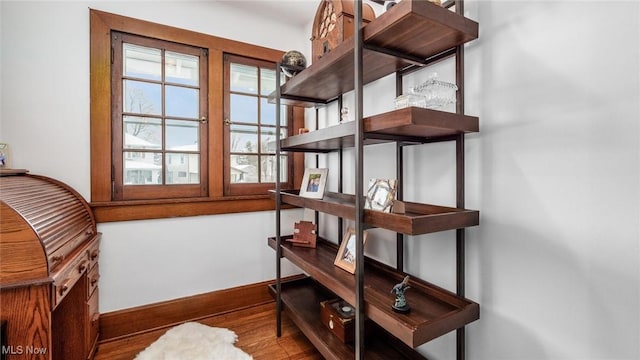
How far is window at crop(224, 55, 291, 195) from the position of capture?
8.13 ft

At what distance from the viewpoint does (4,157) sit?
5.68 feet

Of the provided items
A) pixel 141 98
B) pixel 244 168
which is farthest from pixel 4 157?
pixel 244 168

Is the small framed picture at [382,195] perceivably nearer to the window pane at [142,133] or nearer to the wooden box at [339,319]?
the wooden box at [339,319]

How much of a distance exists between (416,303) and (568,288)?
571 millimetres

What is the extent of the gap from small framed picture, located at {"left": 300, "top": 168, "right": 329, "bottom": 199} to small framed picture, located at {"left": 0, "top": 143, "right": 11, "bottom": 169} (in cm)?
183

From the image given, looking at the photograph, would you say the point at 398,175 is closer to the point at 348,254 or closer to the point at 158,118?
the point at 348,254

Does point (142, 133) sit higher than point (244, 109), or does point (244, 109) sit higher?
point (244, 109)

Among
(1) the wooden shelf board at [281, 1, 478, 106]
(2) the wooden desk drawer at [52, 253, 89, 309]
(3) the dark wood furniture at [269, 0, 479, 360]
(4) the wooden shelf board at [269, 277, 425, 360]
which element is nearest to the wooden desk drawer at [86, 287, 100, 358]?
(2) the wooden desk drawer at [52, 253, 89, 309]

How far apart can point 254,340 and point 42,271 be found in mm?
1331

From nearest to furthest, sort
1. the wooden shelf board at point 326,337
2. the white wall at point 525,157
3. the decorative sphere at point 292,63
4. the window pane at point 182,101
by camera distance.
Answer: the white wall at point 525,157 → the wooden shelf board at point 326,337 → the decorative sphere at point 292,63 → the window pane at point 182,101

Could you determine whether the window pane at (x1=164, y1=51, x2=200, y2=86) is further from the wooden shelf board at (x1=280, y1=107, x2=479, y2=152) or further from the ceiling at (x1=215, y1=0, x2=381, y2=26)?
the wooden shelf board at (x1=280, y1=107, x2=479, y2=152)

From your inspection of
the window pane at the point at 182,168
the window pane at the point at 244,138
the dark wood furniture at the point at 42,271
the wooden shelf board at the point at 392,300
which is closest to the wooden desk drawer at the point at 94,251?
the dark wood furniture at the point at 42,271

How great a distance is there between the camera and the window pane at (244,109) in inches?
98.6

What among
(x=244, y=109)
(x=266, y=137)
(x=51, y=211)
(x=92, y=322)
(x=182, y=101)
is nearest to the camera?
(x=51, y=211)
